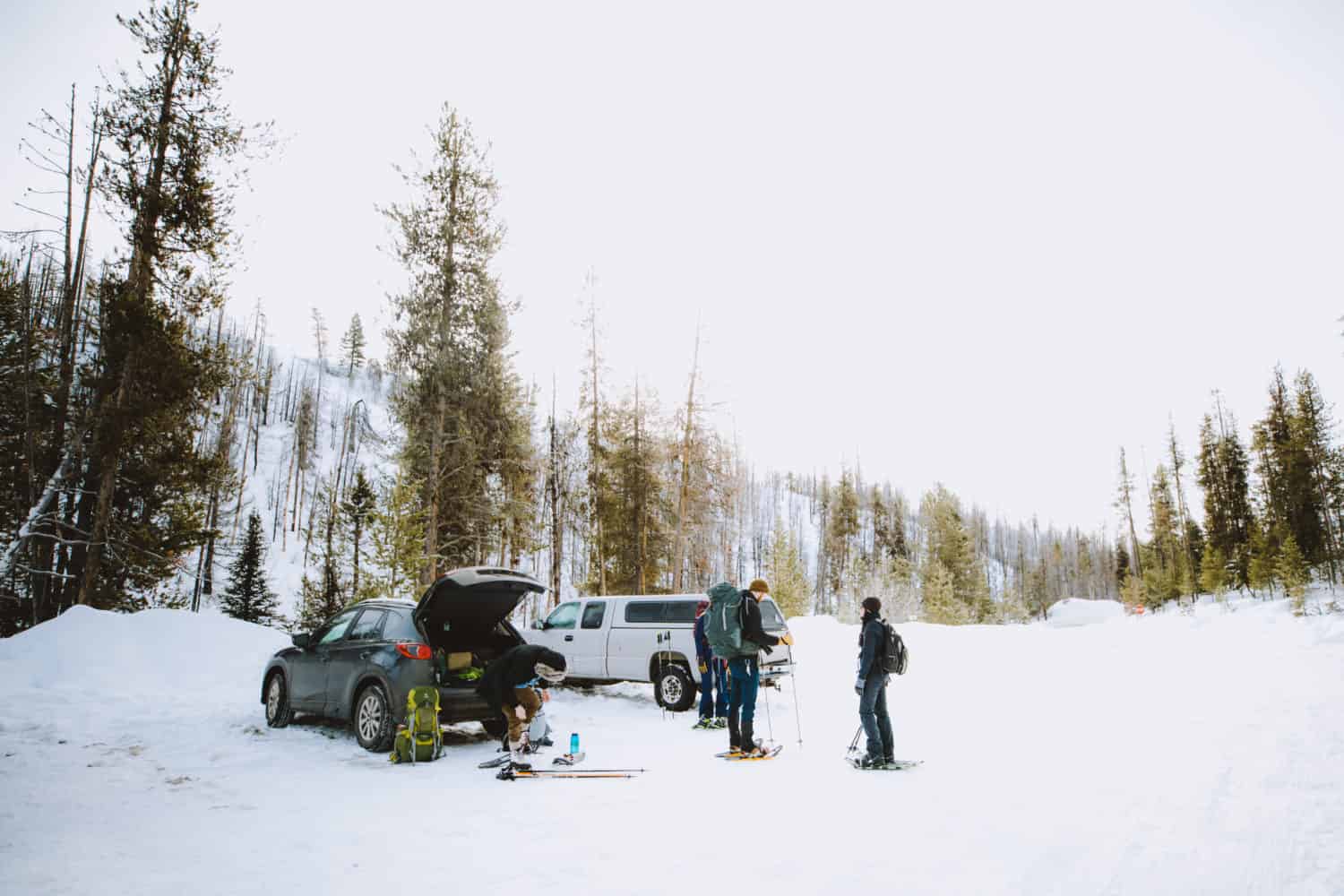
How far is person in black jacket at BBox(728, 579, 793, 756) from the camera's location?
7.83m

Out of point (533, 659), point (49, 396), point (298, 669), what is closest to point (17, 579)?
point (49, 396)

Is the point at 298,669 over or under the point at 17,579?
under

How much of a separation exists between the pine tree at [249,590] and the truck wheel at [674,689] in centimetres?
2435

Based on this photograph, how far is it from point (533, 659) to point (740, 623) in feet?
8.59

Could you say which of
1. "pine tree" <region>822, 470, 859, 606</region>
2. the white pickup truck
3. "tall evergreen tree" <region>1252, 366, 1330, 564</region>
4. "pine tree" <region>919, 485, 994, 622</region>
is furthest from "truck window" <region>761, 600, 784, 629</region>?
"pine tree" <region>822, 470, 859, 606</region>

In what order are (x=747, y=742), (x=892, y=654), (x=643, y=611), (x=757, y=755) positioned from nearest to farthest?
(x=892, y=654)
(x=757, y=755)
(x=747, y=742)
(x=643, y=611)

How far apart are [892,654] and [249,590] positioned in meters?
30.2

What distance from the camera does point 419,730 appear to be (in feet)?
23.7

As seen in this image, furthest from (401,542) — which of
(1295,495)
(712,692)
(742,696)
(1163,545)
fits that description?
(1163,545)

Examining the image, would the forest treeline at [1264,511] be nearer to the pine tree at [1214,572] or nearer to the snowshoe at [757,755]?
the pine tree at [1214,572]

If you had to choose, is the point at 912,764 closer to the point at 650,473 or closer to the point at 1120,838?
the point at 1120,838

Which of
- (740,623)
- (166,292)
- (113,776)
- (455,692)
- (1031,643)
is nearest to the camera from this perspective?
(113,776)

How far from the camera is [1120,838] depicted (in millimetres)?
4797

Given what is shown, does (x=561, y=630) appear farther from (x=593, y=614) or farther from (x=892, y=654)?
(x=892, y=654)
